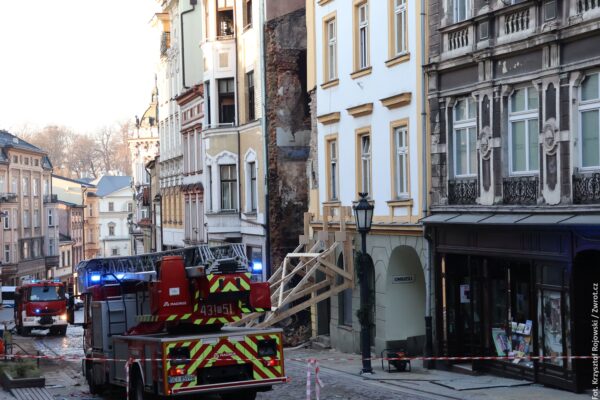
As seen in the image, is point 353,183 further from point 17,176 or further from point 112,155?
point 112,155

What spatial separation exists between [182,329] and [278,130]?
18359mm

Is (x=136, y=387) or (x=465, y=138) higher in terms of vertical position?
(x=465, y=138)

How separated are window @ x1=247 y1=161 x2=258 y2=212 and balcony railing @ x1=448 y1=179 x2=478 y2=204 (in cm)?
1537

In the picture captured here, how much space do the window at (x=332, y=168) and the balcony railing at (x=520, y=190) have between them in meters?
9.74

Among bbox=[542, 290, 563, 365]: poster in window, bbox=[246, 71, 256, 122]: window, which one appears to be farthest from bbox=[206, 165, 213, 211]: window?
bbox=[542, 290, 563, 365]: poster in window

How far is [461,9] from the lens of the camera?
23359 mm

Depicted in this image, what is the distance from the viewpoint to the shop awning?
18.6 m

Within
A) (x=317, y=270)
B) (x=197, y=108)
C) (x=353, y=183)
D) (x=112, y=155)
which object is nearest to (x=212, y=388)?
(x=353, y=183)

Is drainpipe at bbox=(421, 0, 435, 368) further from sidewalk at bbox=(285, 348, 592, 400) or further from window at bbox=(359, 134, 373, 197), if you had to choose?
window at bbox=(359, 134, 373, 197)

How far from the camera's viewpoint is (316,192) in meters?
32.2

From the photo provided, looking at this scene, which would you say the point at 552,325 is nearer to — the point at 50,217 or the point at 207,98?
the point at 207,98

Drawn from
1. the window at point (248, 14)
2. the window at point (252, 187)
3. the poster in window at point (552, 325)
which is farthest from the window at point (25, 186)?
the poster in window at point (552, 325)

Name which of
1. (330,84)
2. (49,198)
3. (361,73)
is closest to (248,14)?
(330,84)

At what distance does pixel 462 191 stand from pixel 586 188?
182 inches
